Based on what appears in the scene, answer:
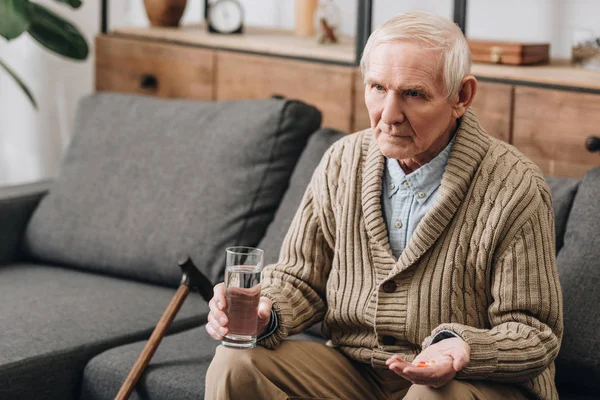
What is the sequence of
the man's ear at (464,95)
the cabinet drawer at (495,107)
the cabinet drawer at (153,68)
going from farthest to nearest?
the cabinet drawer at (153,68)
the cabinet drawer at (495,107)
the man's ear at (464,95)

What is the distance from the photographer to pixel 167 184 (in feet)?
9.41

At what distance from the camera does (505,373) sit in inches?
69.7

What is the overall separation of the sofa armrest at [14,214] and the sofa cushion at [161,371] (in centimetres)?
85

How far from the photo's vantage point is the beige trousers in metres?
1.77

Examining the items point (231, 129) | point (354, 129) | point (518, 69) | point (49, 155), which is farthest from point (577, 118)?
point (49, 155)

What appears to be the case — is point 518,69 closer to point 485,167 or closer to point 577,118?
point 577,118

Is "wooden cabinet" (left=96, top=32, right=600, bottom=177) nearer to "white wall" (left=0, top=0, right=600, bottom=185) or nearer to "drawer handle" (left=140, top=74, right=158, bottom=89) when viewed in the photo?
"drawer handle" (left=140, top=74, right=158, bottom=89)

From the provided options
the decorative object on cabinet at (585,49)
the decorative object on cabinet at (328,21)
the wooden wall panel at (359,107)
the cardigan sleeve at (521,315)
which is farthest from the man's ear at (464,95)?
the decorative object on cabinet at (328,21)

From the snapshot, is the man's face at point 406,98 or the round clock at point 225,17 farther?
the round clock at point 225,17

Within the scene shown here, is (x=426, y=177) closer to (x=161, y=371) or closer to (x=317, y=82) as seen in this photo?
(x=161, y=371)

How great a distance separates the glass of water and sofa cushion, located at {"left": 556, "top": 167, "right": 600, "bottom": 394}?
736mm

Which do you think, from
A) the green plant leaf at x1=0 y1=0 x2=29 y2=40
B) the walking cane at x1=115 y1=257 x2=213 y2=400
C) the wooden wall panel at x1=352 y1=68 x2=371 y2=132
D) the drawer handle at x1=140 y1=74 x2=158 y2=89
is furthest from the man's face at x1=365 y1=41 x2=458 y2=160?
the drawer handle at x1=140 y1=74 x2=158 y2=89

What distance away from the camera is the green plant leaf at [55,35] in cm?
336

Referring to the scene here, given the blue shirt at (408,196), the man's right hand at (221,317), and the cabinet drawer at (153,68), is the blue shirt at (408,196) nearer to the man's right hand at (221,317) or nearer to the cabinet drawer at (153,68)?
the man's right hand at (221,317)
